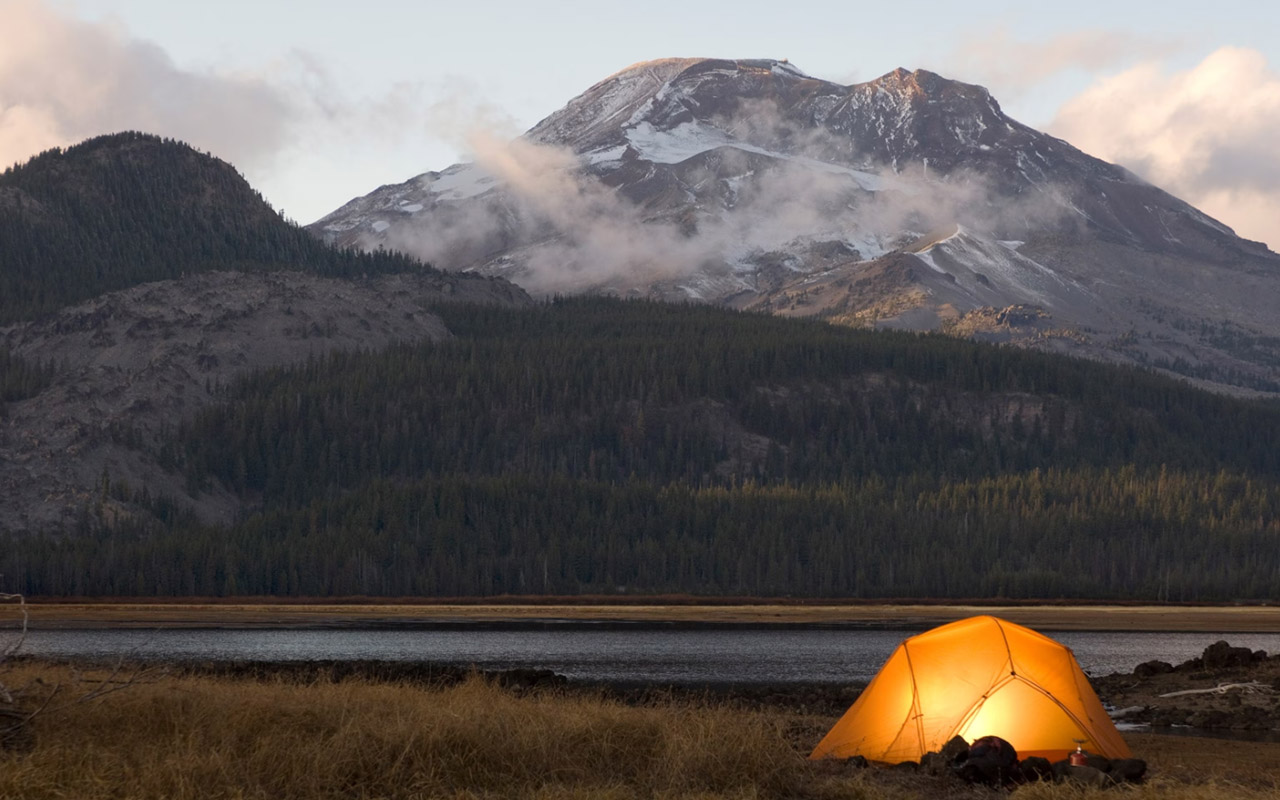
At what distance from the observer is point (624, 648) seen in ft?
317

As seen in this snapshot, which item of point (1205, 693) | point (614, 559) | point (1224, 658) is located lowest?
point (1205, 693)

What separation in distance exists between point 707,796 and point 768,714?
22.1m

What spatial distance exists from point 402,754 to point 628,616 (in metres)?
124

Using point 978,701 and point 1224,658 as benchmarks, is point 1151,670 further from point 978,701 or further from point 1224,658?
point 978,701

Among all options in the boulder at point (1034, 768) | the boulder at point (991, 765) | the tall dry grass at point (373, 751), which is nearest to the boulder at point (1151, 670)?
the boulder at point (1034, 768)

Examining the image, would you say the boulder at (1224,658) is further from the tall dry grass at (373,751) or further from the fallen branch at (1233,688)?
the tall dry grass at (373,751)

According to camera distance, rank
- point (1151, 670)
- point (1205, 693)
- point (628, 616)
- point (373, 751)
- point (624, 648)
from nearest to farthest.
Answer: point (373, 751) < point (1205, 693) < point (1151, 670) < point (624, 648) < point (628, 616)

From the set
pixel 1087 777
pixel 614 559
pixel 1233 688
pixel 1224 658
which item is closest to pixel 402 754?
pixel 1087 777

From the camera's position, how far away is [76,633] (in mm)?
107312

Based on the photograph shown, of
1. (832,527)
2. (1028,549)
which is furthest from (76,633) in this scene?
(1028,549)

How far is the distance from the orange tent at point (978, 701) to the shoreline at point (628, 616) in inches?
3490

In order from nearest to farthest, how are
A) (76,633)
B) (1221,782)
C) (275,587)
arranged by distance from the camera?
(1221,782)
(76,633)
(275,587)

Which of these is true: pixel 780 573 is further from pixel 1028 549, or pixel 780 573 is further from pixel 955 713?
pixel 955 713

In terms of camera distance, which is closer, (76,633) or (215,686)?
(215,686)
